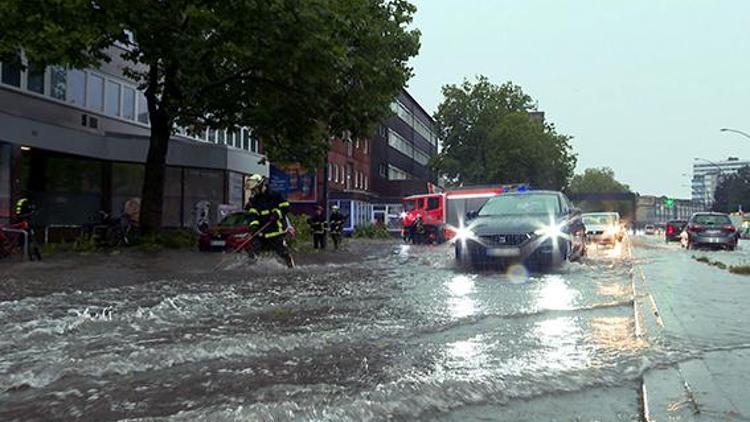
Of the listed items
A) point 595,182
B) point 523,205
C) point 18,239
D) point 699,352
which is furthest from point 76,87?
point 595,182

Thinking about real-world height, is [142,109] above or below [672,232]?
above

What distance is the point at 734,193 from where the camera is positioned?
97125mm

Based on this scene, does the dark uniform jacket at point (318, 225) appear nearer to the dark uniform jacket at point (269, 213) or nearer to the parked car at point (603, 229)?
the dark uniform jacket at point (269, 213)

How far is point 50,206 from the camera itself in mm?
23500

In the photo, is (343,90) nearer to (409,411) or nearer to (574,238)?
(574,238)

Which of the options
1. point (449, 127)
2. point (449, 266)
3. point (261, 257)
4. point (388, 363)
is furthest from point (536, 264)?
point (449, 127)

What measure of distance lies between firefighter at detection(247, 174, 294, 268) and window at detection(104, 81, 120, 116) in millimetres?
14915

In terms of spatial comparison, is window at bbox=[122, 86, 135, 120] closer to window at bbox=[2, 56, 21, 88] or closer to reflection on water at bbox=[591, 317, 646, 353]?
window at bbox=[2, 56, 21, 88]

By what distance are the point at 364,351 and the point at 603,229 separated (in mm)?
26242

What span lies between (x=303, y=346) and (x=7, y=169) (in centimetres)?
1805

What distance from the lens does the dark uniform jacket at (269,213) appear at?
43.9ft

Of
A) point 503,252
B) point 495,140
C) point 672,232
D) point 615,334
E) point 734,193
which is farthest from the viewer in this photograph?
point 734,193

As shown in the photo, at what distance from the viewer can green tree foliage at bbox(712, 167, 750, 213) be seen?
9566 centimetres

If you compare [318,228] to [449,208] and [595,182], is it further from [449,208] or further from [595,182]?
[595,182]
